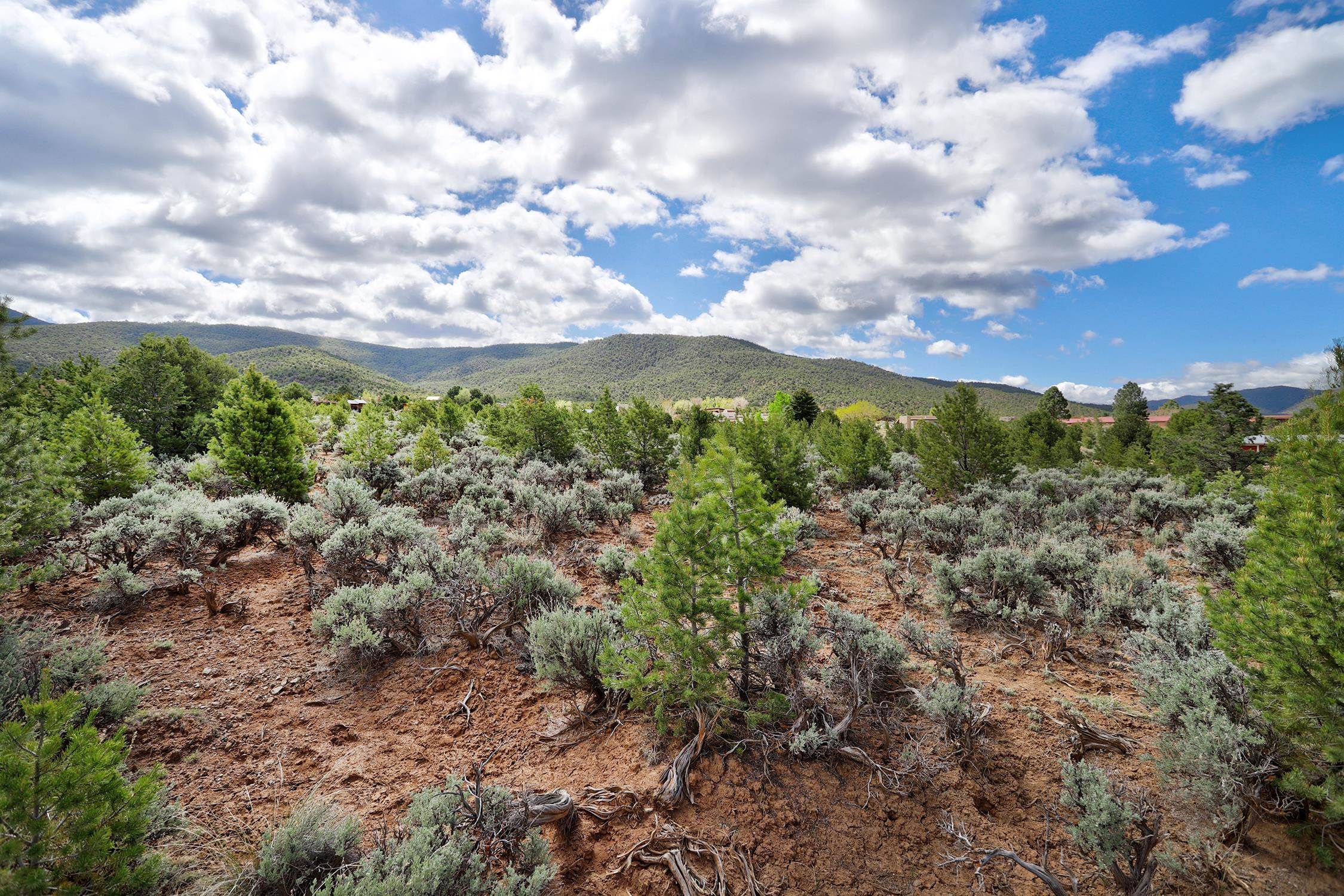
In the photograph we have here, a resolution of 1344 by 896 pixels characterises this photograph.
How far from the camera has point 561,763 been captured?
388cm

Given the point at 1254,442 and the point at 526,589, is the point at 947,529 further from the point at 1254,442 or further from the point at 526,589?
the point at 1254,442

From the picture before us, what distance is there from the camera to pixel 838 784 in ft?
11.9

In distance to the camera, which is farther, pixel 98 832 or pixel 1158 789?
pixel 1158 789

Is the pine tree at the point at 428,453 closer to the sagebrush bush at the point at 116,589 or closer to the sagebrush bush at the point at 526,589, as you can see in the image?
the sagebrush bush at the point at 116,589

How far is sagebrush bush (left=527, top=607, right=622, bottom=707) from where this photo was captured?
4.40 meters

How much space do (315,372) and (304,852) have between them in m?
122

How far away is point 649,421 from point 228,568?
11.0 metres

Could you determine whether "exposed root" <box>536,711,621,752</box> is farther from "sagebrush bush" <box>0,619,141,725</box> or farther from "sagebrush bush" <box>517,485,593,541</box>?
"sagebrush bush" <box>517,485,593,541</box>

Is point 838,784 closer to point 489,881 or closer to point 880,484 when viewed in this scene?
point 489,881

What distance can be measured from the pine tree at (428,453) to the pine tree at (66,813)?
11.9m

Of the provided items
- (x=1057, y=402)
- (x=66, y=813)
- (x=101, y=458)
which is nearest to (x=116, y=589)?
(x=101, y=458)

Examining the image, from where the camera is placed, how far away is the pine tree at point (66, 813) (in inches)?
77.4

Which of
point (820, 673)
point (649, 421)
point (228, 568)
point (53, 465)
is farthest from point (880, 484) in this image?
point (53, 465)

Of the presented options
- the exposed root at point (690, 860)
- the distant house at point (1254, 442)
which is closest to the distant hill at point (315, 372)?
the exposed root at point (690, 860)
